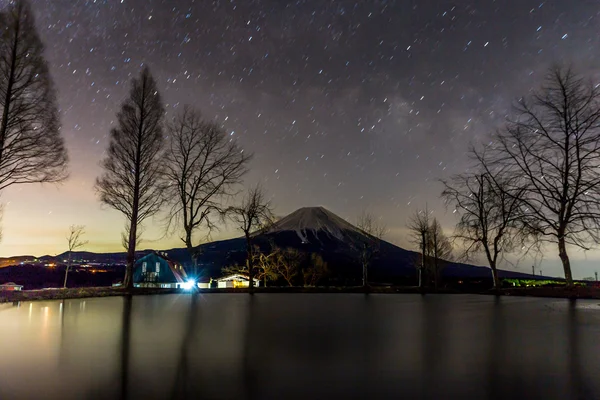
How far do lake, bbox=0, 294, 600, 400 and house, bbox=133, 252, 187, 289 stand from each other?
172 ft

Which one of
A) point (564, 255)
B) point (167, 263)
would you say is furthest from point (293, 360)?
point (167, 263)

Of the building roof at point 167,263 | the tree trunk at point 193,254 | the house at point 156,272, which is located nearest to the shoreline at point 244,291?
the tree trunk at point 193,254

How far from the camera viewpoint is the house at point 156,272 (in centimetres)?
5919

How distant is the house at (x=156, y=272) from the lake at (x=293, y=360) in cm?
5253

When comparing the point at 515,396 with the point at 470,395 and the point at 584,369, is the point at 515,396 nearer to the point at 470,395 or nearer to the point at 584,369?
the point at 470,395

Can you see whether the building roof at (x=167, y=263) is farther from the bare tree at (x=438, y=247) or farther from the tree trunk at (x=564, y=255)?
the tree trunk at (x=564, y=255)

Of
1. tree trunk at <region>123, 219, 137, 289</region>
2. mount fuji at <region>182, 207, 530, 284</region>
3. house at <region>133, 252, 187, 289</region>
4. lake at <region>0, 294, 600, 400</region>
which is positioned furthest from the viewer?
mount fuji at <region>182, 207, 530, 284</region>

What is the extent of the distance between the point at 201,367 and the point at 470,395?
9.80 ft

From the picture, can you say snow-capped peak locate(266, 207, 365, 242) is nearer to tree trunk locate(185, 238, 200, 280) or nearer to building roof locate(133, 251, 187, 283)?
building roof locate(133, 251, 187, 283)

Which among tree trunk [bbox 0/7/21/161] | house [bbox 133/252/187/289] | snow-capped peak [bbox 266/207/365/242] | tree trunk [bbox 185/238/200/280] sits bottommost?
house [bbox 133/252/187/289]

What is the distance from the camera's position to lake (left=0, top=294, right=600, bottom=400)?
390cm

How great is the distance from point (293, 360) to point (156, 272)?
59.3 m

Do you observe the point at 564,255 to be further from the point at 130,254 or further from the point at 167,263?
the point at 167,263

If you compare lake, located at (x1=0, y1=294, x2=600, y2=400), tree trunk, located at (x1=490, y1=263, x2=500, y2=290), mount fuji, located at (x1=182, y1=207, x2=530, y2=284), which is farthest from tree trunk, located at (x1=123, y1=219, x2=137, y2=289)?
mount fuji, located at (x1=182, y1=207, x2=530, y2=284)
